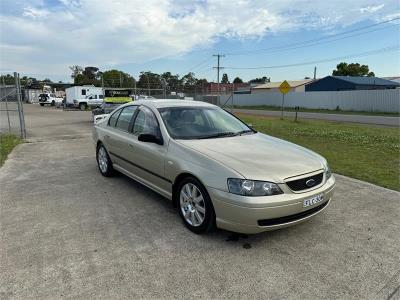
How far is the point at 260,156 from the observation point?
3850mm

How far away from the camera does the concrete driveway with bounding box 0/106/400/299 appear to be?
9.44 feet

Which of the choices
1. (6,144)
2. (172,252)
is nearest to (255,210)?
(172,252)

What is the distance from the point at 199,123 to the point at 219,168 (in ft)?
4.73

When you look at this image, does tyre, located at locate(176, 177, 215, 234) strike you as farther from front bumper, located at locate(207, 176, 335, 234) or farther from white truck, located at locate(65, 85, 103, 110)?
white truck, located at locate(65, 85, 103, 110)

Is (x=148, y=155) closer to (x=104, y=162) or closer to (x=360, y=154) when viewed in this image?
(x=104, y=162)

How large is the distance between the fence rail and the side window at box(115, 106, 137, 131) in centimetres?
2901

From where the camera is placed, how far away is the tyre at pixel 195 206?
362 centimetres

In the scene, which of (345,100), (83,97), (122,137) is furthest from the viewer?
(83,97)

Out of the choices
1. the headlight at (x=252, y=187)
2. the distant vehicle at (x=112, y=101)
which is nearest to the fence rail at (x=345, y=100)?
the distant vehicle at (x=112, y=101)

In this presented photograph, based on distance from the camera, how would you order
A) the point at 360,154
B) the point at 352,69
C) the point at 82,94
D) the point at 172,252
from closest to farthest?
the point at 172,252 → the point at 360,154 → the point at 82,94 → the point at 352,69

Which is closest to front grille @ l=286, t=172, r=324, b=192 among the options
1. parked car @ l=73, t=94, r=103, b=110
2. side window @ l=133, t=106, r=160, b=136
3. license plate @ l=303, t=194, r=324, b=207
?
license plate @ l=303, t=194, r=324, b=207

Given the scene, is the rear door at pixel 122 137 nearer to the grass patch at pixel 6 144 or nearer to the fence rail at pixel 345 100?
the grass patch at pixel 6 144

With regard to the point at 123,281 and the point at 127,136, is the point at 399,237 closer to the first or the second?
the point at 123,281

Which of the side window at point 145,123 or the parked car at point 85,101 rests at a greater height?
the side window at point 145,123
